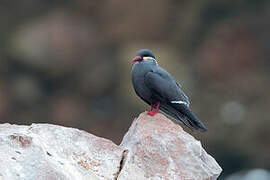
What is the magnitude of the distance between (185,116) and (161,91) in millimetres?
608

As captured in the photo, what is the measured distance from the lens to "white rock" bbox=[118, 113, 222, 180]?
12.6 meters

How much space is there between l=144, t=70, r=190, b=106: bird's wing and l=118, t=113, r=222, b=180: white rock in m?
1.14

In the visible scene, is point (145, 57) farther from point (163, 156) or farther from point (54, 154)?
point (54, 154)

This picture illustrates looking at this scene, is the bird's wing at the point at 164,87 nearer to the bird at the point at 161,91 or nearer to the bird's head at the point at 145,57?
the bird at the point at 161,91

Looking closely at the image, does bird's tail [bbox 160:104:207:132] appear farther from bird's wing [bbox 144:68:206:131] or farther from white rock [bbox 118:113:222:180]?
white rock [bbox 118:113:222:180]

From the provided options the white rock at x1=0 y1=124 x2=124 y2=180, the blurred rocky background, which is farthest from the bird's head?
the blurred rocky background

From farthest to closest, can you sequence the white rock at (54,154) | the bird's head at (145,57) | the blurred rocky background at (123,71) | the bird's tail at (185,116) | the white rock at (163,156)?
the blurred rocky background at (123,71) → the bird's head at (145,57) → the bird's tail at (185,116) → the white rock at (163,156) → the white rock at (54,154)

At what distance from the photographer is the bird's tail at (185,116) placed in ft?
47.7

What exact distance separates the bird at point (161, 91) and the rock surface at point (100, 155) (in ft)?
3.51

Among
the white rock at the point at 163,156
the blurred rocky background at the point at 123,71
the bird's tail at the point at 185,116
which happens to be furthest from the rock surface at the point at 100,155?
the blurred rocky background at the point at 123,71

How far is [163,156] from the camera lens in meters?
12.8

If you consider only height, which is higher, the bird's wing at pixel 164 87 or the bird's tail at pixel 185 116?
the bird's wing at pixel 164 87

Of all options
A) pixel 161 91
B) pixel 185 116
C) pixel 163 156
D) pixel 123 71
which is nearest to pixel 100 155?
pixel 163 156

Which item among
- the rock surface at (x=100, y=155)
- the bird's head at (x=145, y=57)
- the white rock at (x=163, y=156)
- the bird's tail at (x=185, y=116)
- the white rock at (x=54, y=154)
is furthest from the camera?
the bird's head at (x=145, y=57)
